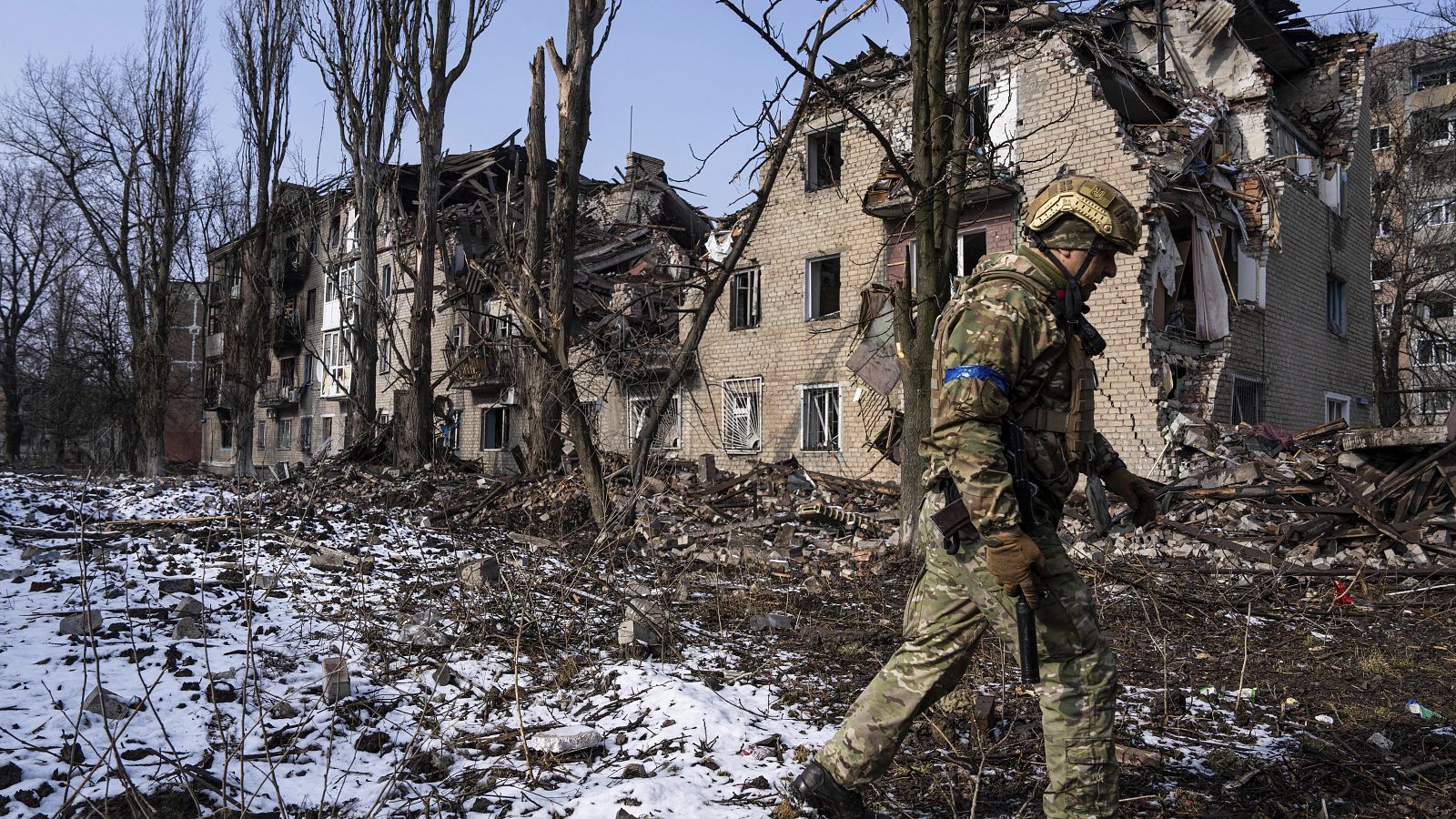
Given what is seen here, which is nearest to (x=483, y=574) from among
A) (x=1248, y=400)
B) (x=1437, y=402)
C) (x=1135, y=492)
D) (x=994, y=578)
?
(x=994, y=578)

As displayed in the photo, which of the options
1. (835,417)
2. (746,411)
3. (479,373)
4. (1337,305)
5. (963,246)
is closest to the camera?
(963,246)

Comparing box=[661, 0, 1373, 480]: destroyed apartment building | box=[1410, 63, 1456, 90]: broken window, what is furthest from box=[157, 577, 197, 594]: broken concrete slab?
box=[1410, 63, 1456, 90]: broken window

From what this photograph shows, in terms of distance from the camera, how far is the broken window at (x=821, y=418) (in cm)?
1568

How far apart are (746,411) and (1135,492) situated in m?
14.1

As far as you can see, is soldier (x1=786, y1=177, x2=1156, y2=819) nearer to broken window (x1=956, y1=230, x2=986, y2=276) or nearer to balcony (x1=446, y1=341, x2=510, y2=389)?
broken window (x1=956, y1=230, x2=986, y2=276)

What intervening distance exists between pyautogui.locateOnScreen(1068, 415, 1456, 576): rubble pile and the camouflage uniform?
19.2 ft

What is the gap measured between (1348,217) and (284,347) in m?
35.1

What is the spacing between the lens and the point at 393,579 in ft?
18.7

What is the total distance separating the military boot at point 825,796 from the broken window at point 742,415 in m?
14.0

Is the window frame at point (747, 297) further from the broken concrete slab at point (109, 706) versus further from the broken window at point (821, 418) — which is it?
the broken concrete slab at point (109, 706)

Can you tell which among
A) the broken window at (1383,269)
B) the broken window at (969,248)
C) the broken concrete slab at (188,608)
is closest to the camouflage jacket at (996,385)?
the broken concrete slab at (188,608)

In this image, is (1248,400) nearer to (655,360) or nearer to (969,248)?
(969,248)

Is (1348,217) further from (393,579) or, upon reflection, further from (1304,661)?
(393,579)

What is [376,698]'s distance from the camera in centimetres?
355
